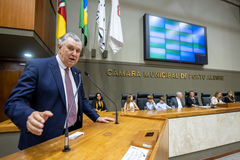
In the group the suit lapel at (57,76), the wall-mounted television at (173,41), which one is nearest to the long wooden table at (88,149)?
the suit lapel at (57,76)

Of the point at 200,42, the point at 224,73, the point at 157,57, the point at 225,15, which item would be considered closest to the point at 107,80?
the point at 157,57

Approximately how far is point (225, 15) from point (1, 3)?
362 inches

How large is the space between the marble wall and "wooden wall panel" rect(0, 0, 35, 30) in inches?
114

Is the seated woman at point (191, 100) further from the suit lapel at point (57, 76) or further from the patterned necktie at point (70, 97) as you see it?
the suit lapel at point (57, 76)

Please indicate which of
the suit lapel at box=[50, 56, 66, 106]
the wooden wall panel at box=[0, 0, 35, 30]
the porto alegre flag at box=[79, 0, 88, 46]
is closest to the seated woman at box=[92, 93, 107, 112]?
the porto alegre flag at box=[79, 0, 88, 46]

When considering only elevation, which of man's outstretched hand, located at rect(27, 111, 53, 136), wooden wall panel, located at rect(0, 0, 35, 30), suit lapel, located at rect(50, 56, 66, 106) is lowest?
man's outstretched hand, located at rect(27, 111, 53, 136)

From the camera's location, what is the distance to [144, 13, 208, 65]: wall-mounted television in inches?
205

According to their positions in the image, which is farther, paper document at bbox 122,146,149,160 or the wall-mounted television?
the wall-mounted television

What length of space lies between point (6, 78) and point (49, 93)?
3.42 meters

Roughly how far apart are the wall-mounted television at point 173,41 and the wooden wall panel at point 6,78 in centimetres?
409

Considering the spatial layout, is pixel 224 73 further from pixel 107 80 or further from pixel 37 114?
pixel 37 114

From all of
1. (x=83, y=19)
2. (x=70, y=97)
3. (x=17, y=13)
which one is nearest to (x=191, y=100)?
(x=83, y=19)

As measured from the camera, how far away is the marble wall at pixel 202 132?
2.25 metres

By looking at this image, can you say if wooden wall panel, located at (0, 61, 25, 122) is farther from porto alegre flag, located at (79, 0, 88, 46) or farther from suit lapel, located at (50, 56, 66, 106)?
suit lapel, located at (50, 56, 66, 106)
